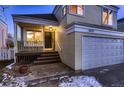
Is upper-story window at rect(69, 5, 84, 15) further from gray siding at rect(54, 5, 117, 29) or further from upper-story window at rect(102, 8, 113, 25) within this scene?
upper-story window at rect(102, 8, 113, 25)

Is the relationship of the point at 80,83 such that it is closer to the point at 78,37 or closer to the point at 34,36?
the point at 78,37

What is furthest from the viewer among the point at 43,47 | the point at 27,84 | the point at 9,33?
the point at 9,33

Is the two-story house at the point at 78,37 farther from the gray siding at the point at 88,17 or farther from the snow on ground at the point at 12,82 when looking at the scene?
the snow on ground at the point at 12,82

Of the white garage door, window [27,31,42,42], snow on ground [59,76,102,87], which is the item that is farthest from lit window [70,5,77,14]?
snow on ground [59,76,102,87]

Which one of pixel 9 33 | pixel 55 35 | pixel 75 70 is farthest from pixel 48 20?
pixel 9 33

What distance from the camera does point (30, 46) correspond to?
8633 millimetres

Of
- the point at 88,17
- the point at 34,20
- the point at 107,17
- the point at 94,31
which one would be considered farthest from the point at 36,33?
the point at 107,17

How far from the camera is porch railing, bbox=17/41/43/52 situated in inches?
314

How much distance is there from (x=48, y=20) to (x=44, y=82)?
5.20 meters

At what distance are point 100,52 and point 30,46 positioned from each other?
5603mm

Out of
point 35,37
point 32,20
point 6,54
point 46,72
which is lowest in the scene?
point 46,72

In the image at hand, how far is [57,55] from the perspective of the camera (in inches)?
314

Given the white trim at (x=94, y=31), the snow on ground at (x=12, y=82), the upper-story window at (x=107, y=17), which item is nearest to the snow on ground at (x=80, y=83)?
the snow on ground at (x=12, y=82)

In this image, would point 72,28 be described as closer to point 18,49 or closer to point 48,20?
point 48,20
